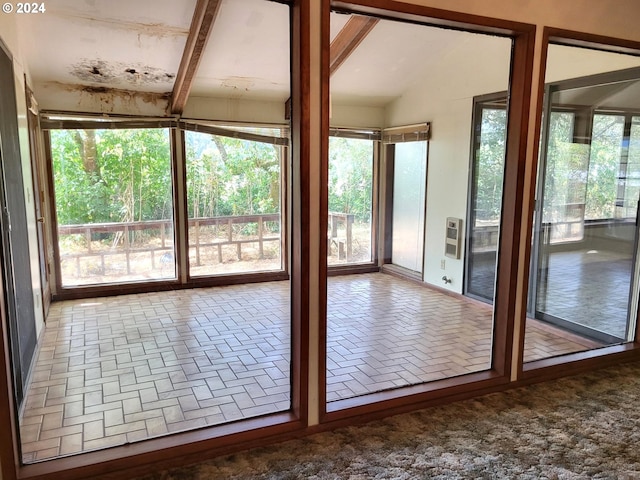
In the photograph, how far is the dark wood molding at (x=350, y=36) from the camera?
13.1 ft

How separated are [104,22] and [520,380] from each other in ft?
13.2

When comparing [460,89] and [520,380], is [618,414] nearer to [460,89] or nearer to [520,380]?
[520,380]

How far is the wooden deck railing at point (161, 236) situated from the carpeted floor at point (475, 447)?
354 centimetres

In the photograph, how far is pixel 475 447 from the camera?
2201 millimetres

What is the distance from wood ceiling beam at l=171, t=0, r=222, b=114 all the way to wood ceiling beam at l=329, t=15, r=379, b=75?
1.17 meters

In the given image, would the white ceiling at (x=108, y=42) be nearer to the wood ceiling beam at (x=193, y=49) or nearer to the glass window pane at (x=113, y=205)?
the wood ceiling beam at (x=193, y=49)

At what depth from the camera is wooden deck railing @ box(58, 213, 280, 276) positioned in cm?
490

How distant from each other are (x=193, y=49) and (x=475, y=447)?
12.0 ft

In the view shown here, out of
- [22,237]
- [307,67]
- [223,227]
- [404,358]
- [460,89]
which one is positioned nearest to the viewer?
[307,67]

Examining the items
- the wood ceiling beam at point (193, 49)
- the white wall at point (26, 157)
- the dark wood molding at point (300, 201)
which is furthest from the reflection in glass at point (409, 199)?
the white wall at point (26, 157)

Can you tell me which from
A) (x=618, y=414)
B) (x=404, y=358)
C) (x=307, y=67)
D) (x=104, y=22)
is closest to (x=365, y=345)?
(x=404, y=358)

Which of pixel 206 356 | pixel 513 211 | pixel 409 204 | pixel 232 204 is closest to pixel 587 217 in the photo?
pixel 513 211

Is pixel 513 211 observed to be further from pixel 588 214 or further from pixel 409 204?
pixel 409 204

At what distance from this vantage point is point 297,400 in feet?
7.54
